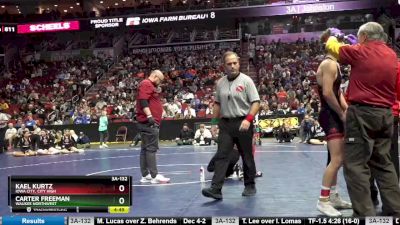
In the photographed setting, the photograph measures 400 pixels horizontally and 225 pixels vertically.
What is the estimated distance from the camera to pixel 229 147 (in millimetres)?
6230

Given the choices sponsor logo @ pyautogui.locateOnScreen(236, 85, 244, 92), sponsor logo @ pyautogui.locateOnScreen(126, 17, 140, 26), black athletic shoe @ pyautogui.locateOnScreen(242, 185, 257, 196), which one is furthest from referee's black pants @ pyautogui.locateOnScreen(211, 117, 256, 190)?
sponsor logo @ pyautogui.locateOnScreen(126, 17, 140, 26)

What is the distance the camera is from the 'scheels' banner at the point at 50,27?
31922mm

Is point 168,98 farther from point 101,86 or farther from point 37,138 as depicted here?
point 37,138

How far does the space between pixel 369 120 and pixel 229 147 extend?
2181 millimetres

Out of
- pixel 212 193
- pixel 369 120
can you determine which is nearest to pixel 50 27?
pixel 212 193

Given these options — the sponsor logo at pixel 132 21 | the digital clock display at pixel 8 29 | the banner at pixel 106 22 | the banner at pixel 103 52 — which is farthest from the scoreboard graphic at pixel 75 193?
the digital clock display at pixel 8 29

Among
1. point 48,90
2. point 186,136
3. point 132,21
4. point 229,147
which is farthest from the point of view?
point 132,21

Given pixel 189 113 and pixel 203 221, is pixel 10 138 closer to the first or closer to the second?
pixel 189 113

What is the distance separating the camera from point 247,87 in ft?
20.7

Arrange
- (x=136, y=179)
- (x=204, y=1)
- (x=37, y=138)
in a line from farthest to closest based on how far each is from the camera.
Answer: (x=204, y=1) < (x=37, y=138) < (x=136, y=179)

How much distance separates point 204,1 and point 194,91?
32.2 feet

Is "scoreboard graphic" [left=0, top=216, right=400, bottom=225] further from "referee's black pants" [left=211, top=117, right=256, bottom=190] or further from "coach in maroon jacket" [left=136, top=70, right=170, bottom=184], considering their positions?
"coach in maroon jacket" [left=136, top=70, right=170, bottom=184]

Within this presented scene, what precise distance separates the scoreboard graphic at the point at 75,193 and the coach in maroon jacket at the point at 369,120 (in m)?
2.01

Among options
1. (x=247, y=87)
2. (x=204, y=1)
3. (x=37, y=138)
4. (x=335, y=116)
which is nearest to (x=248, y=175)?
(x=247, y=87)
